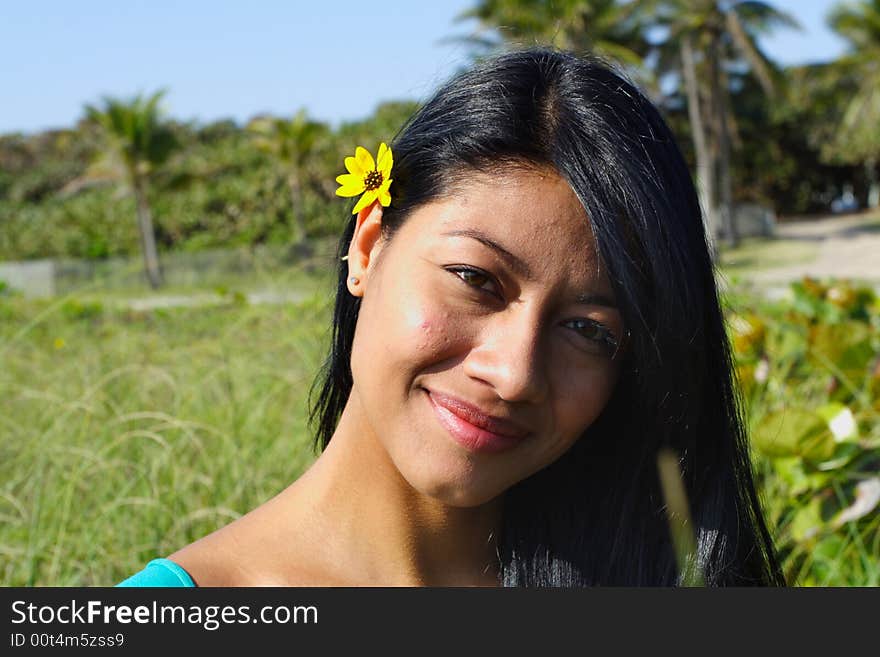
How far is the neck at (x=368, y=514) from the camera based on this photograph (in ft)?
4.20

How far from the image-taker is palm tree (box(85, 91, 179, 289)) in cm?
2445

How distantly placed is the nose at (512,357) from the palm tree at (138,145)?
934 inches

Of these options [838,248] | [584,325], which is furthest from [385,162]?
[838,248]

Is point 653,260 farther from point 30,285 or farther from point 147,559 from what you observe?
point 30,285

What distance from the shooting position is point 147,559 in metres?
2.60

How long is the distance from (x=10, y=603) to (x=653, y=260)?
35.9 inches

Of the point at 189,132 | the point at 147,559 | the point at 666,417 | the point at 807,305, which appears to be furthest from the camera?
the point at 189,132

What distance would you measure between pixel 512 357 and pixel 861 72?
37808 mm

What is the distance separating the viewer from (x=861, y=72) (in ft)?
114

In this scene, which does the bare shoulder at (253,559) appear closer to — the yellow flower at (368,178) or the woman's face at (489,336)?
the woman's face at (489,336)

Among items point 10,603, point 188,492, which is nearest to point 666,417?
point 10,603

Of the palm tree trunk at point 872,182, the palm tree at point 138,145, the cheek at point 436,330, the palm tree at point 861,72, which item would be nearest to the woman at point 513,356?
the cheek at point 436,330

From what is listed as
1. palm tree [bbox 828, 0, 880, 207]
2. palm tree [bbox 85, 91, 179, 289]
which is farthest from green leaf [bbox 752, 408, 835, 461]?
palm tree [bbox 828, 0, 880, 207]

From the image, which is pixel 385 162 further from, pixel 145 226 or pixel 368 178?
pixel 145 226
